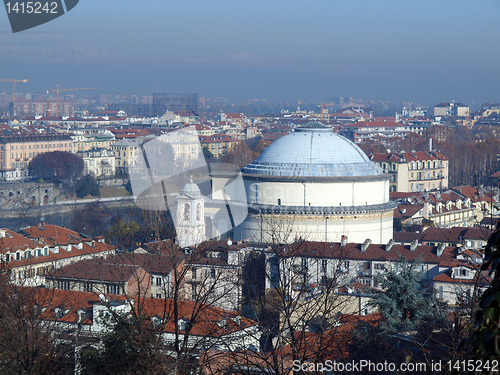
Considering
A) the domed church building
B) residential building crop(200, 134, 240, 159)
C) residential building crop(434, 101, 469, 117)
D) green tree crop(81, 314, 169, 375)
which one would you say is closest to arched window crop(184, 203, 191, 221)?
the domed church building

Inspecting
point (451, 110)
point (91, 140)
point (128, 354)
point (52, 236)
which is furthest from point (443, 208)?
point (451, 110)

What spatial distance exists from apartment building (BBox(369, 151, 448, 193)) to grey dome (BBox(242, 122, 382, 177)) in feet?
51.8

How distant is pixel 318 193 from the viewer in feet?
54.7

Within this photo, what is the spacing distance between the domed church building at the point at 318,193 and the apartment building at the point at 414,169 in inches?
628

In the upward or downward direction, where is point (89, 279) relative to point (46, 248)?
upward

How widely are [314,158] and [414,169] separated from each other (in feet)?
63.4

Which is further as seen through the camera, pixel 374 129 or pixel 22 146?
pixel 374 129

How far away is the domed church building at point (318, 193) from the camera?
16656 millimetres

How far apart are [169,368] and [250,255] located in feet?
27.0

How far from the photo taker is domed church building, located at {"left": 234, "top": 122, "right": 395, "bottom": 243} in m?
16.7

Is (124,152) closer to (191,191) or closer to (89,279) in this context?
(191,191)

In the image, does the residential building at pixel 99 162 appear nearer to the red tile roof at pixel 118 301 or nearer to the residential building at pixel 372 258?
the residential building at pixel 372 258

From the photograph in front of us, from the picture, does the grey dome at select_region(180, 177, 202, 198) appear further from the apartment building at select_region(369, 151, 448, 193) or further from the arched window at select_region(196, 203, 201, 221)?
the apartment building at select_region(369, 151, 448, 193)

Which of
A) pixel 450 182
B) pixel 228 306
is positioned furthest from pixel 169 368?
pixel 450 182
